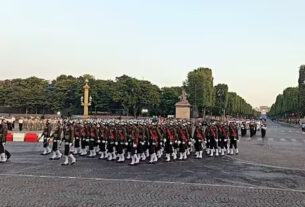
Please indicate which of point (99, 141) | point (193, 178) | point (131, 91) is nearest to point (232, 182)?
point (193, 178)

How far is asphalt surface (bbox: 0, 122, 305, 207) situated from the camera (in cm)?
984

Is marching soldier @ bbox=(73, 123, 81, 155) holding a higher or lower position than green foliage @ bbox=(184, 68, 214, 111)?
lower

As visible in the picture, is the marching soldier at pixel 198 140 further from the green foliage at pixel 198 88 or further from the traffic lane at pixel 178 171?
the green foliage at pixel 198 88

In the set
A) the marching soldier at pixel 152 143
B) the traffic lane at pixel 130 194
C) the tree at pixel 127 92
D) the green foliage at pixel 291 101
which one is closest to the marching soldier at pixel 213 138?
the marching soldier at pixel 152 143

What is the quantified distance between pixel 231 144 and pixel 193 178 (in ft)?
30.5

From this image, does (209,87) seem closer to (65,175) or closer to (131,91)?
(131,91)

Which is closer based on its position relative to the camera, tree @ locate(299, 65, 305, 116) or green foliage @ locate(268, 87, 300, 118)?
tree @ locate(299, 65, 305, 116)

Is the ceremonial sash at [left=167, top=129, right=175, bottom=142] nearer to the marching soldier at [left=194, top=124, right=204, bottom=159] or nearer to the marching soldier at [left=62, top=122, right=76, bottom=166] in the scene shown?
the marching soldier at [left=194, top=124, right=204, bottom=159]

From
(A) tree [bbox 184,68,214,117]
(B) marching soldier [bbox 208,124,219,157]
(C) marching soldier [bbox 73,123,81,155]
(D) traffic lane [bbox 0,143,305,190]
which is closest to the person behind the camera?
(D) traffic lane [bbox 0,143,305,190]

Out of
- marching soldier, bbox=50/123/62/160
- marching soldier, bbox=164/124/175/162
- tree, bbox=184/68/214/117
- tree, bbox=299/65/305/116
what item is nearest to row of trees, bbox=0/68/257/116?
tree, bbox=184/68/214/117

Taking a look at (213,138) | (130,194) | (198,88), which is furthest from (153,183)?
(198,88)

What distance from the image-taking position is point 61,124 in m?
18.3

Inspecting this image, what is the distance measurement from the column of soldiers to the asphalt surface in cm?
91

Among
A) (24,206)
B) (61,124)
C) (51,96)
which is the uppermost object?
(51,96)
